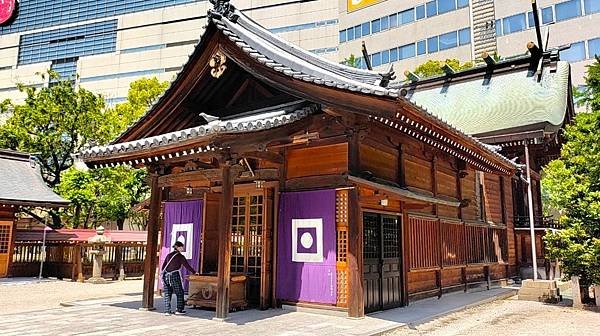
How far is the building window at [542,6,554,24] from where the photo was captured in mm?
29750

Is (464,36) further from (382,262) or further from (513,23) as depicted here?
(382,262)

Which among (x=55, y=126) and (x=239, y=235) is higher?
(x=55, y=126)

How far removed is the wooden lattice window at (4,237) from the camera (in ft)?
59.9

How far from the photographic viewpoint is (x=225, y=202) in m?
8.11

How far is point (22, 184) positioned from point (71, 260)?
166 inches

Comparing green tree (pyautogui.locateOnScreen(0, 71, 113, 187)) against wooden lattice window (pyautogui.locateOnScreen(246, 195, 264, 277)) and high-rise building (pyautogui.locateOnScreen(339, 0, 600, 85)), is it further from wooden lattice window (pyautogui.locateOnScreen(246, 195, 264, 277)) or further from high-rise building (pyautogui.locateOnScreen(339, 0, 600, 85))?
high-rise building (pyautogui.locateOnScreen(339, 0, 600, 85))

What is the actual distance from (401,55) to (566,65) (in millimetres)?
21052

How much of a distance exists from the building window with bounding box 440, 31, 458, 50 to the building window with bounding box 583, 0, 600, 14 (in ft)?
29.5

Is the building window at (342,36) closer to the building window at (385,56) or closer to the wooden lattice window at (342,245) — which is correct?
the building window at (385,56)

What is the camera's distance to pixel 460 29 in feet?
114

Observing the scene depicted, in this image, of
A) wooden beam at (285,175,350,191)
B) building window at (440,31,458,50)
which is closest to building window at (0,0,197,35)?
building window at (440,31,458,50)

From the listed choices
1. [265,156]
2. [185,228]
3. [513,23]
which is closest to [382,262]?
[265,156]

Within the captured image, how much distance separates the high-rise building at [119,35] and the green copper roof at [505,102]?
2453 cm

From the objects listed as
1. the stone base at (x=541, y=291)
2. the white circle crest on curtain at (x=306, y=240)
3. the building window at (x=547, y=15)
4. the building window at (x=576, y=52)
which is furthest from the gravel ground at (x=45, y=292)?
the building window at (x=547, y=15)
